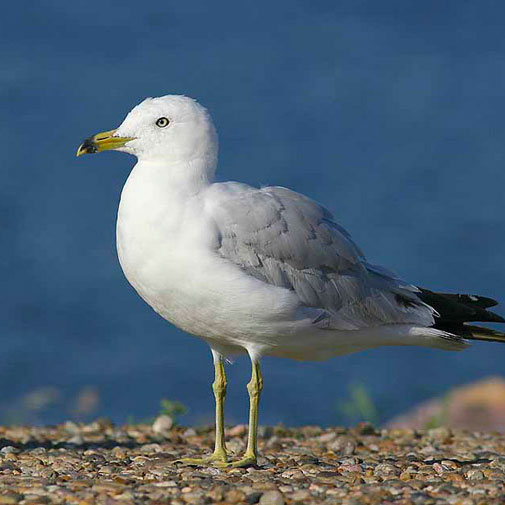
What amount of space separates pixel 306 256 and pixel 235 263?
0.44 metres

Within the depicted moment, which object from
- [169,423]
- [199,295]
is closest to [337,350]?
[199,295]

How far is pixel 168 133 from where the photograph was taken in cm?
600

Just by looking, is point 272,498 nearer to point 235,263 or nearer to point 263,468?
point 263,468

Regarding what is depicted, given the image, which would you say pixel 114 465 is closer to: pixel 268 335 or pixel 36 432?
pixel 268 335

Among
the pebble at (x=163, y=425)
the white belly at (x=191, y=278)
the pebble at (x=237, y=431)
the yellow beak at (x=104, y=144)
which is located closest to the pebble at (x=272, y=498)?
the white belly at (x=191, y=278)

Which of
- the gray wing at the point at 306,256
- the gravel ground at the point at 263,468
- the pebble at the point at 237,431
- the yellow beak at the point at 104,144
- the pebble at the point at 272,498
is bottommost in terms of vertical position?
the pebble at the point at 272,498

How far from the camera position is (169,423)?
7867mm

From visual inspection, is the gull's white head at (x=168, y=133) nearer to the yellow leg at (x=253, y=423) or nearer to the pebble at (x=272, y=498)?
the yellow leg at (x=253, y=423)

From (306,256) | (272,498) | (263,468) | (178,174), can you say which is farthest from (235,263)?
(272,498)

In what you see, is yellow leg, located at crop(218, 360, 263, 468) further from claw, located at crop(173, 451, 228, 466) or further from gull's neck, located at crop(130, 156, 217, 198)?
gull's neck, located at crop(130, 156, 217, 198)

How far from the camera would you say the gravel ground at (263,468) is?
494cm

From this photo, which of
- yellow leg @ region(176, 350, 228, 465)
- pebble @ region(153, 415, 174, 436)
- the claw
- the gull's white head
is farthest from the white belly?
pebble @ region(153, 415, 174, 436)

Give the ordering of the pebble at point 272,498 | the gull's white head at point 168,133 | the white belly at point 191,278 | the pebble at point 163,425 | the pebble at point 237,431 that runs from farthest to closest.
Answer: the pebble at point 163,425 → the pebble at point 237,431 → the gull's white head at point 168,133 → the white belly at point 191,278 → the pebble at point 272,498

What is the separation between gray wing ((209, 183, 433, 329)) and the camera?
580cm
